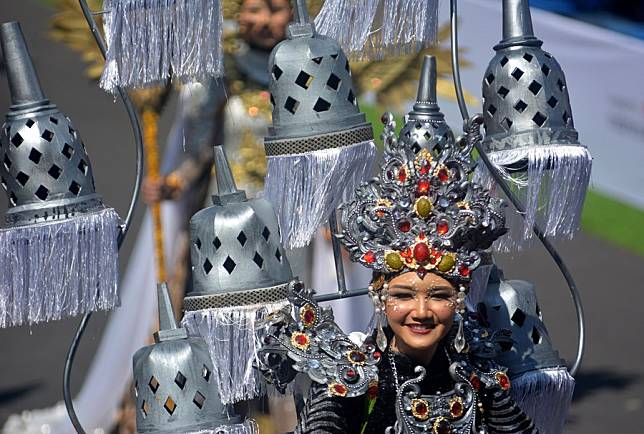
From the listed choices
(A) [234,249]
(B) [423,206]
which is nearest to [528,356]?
(B) [423,206]

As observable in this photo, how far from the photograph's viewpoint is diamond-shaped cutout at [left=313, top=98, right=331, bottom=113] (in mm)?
3115

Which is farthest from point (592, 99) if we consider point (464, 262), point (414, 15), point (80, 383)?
point (464, 262)

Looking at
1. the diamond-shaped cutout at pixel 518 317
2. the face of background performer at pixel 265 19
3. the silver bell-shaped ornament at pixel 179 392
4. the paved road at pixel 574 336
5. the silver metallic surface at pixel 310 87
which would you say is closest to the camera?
the silver bell-shaped ornament at pixel 179 392

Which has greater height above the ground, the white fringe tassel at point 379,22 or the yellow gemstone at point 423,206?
the white fringe tassel at point 379,22

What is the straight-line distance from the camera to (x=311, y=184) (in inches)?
125

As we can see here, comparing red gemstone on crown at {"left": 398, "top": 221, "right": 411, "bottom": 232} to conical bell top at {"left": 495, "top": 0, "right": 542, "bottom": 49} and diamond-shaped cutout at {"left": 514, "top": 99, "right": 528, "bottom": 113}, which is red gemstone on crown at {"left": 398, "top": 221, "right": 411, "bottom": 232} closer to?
diamond-shaped cutout at {"left": 514, "top": 99, "right": 528, "bottom": 113}

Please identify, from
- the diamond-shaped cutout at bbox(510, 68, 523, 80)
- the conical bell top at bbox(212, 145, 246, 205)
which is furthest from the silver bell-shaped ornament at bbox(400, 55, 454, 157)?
the conical bell top at bbox(212, 145, 246, 205)

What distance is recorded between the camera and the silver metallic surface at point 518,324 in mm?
3205

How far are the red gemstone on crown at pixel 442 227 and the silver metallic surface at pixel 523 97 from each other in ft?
1.58

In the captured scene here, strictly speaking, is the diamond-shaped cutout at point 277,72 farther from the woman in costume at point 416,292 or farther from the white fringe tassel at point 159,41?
the woman in costume at point 416,292

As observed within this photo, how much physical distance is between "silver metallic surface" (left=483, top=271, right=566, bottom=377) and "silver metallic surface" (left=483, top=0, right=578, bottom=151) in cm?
32

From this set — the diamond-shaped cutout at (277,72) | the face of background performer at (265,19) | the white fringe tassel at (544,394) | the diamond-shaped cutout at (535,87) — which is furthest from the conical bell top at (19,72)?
the face of background performer at (265,19)

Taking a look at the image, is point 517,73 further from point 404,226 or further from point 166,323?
point 166,323

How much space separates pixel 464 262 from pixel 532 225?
1.66 feet
